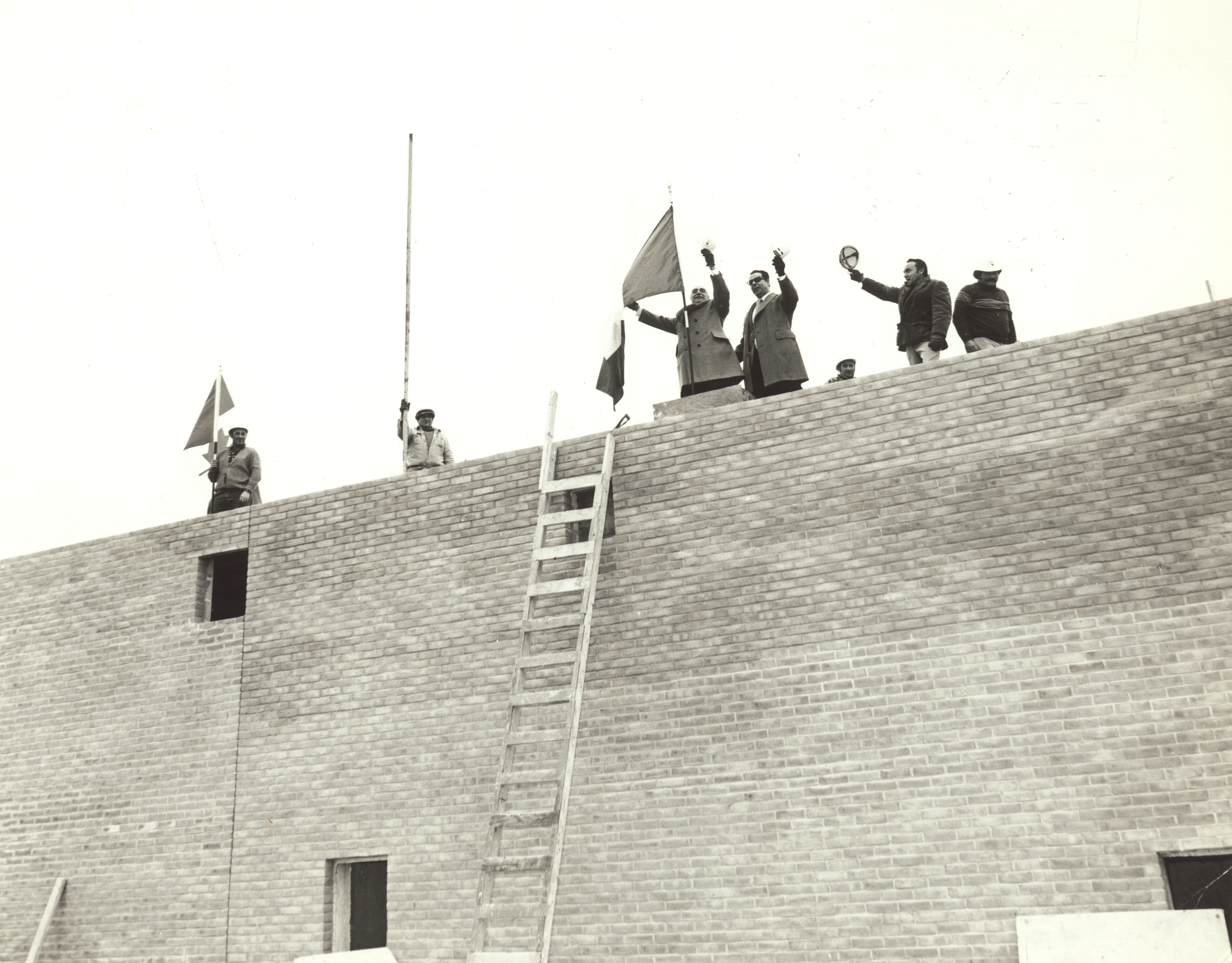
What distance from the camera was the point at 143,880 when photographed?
9844 millimetres

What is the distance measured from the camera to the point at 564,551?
8055 millimetres

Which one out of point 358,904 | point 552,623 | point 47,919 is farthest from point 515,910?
point 47,919

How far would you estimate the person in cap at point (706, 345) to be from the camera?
9328 millimetres

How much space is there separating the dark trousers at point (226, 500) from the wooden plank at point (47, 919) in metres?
3.76

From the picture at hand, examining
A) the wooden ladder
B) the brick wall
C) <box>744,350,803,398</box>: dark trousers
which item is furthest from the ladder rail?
<box>744,350,803,398</box>: dark trousers

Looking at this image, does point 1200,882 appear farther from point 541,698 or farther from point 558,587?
point 558,587

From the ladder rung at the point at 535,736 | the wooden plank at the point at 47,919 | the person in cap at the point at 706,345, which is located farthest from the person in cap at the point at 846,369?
the wooden plank at the point at 47,919

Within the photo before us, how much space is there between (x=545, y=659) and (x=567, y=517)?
1192 millimetres

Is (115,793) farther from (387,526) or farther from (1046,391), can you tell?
(1046,391)

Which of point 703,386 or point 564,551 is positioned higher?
point 703,386

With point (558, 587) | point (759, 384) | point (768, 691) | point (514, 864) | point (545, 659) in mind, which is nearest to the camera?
point (514, 864)

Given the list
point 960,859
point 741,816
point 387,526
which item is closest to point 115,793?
point 387,526

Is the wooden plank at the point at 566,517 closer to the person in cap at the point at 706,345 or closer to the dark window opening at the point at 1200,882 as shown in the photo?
the person in cap at the point at 706,345

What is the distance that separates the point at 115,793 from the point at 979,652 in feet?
25.8
